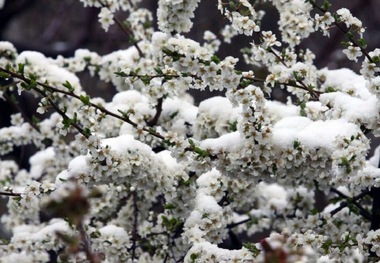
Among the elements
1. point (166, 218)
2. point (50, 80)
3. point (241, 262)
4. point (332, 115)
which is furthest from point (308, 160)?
point (50, 80)

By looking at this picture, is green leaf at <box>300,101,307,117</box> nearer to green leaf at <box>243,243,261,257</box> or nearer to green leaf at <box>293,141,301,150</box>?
green leaf at <box>293,141,301,150</box>

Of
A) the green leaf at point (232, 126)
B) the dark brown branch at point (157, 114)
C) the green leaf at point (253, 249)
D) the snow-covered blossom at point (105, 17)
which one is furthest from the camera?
the snow-covered blossom at point (105, 17)

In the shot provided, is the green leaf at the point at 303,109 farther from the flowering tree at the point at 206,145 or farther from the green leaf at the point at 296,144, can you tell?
the green leaf at the point at 296,144

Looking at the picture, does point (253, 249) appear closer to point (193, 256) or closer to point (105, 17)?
point (193, 256)

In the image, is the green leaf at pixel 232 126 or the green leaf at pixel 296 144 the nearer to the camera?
the green leaf at pixel 296 144

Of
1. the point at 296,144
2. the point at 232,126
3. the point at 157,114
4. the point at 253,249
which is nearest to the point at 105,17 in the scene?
the point at 157,114

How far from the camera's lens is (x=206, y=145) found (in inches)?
119

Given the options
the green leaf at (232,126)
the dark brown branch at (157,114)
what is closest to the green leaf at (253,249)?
the green leaf at (232,126)

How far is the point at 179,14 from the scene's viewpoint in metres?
3.21

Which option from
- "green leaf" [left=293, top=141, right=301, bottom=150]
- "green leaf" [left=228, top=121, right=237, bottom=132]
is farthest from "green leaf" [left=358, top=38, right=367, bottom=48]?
"green leaf" [left=228, top=121, right=237, bottom=132]

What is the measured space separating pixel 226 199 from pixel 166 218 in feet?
1.11

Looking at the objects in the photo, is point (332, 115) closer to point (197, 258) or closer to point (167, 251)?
point (197, 258)

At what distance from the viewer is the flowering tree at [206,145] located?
2.88m

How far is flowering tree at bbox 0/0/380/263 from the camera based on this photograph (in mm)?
2875
